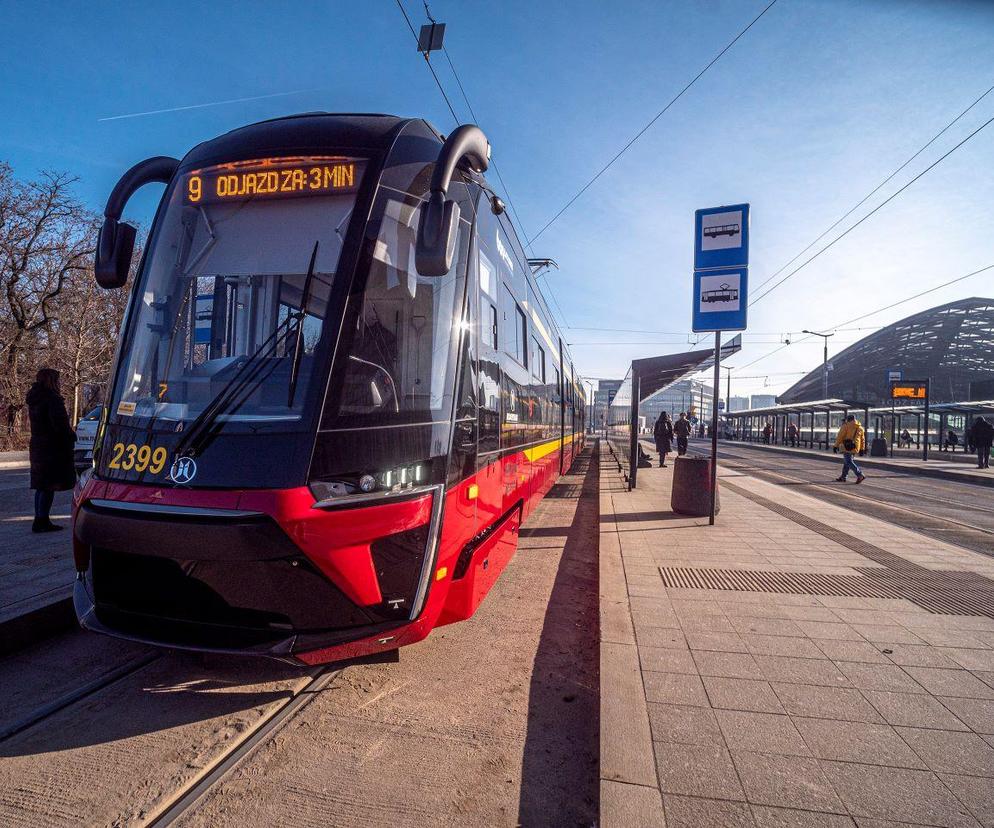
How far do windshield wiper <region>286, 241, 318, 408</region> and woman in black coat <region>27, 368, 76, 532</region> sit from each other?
4.84 metres

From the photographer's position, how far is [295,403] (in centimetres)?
278

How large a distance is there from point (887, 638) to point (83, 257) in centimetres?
2672

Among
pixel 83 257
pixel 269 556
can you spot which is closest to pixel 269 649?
pixel 269 556

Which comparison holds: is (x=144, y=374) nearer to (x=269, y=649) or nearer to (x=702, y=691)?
(x=269, y=649)

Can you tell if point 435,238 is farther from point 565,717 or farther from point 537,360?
point 537,360

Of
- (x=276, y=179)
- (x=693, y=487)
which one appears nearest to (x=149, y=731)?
(x=276, y=179)

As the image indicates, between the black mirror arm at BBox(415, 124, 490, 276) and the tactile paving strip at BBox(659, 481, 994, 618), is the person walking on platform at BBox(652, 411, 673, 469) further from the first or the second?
the black mirror arm at BBox(415, 124, 490, 276)

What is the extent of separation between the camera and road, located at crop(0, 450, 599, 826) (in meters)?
2.29

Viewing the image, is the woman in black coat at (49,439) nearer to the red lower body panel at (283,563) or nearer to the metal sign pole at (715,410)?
the red lower body panel at (283,563)

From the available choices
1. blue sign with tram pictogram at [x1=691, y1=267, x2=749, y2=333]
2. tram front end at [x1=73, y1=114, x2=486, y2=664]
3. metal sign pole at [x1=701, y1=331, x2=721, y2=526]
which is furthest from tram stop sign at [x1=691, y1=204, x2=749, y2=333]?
tram front end at [x1=73, y1=114, x2=486, y2=664]

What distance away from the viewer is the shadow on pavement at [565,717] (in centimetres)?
239

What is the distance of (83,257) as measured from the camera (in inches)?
856

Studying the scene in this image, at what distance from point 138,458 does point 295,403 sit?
2.78 ft

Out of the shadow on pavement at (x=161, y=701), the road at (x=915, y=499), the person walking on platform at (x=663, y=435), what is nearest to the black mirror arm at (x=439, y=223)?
the shadow on pavement at (x=161, y=701)
